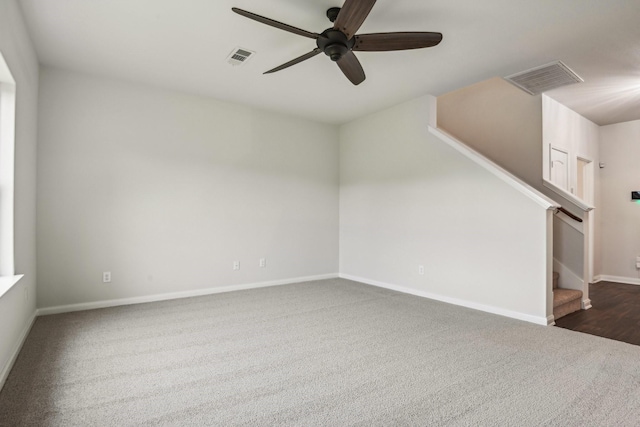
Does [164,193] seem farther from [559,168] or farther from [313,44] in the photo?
[559,168]

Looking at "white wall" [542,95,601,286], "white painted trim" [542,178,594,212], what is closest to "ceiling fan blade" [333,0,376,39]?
"white painted trim" [542,178,594,212]

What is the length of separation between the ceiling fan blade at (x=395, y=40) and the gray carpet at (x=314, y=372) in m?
2.36

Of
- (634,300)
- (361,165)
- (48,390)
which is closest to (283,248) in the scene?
(361,165)

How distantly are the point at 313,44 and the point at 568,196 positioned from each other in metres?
3.67

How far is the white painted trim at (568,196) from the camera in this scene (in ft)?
13.3

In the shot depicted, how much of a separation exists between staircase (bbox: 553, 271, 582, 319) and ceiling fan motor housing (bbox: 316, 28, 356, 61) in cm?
340

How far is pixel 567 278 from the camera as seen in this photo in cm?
420

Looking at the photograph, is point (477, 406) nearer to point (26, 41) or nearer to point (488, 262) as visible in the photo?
point (488, 262)

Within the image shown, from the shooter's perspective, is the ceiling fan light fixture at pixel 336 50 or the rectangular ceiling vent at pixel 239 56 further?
the rectangular ceiling vent at pixel 239 56

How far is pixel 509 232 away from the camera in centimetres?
370

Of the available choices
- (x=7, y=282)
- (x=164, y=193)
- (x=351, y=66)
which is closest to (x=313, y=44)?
(x=351, y=66)

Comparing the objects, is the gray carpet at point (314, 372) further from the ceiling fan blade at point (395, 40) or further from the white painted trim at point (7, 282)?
the ceiling fan blade at point (395, 40)

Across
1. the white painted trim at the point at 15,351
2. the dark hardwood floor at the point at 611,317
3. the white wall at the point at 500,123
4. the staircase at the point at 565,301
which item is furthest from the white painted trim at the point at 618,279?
the white painted trim at the point at 15,351

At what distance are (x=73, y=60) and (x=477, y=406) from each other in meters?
4.65
